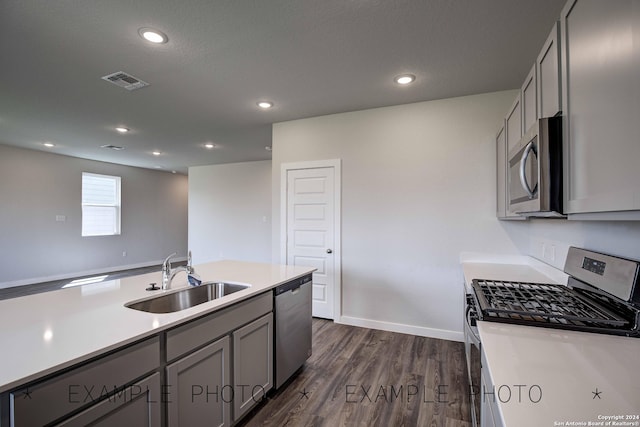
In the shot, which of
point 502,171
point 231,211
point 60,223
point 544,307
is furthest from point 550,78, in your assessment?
point 60,223

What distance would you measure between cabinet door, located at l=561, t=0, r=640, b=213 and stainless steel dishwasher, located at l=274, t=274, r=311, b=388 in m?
1.78

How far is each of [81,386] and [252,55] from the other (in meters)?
2.33

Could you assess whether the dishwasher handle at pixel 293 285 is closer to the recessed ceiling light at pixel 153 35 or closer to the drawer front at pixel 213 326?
the drawer front at pixel 213 326

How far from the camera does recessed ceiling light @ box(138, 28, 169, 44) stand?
2.02 m

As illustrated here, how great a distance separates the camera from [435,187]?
10.6 ft

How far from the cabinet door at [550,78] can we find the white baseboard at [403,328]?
254cm

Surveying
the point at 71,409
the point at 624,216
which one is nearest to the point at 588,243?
the point at 624,216

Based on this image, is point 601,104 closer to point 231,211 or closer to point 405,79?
point 405,79

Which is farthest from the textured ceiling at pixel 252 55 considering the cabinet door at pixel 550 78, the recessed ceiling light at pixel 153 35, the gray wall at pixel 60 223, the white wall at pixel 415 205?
the gray wall at pixel 60 223

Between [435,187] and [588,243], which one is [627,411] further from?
[435,187]

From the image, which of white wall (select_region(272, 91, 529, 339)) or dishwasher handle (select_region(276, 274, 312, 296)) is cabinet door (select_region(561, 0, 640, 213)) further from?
white wall (select_region(272, 91, 529, 339))

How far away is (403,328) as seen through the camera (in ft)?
10.9

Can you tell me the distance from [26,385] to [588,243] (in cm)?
253

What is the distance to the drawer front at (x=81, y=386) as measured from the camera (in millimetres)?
888
